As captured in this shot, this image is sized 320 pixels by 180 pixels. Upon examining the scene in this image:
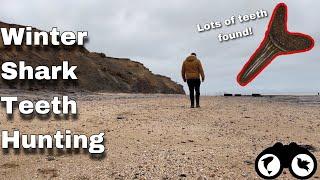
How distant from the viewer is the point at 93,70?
59.4 meters

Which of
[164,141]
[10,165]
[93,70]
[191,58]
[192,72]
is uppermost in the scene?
[93,70]

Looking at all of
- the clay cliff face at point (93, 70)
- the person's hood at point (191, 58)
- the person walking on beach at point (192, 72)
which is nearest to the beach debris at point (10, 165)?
the person walking on beach at point (192, 72)

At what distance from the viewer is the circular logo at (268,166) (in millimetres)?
10180

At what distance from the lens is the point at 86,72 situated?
58.2 metres

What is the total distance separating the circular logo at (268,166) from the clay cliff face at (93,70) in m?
34.0

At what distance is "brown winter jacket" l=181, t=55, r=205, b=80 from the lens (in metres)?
20.5

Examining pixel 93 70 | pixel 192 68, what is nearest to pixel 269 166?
pixel 192 68

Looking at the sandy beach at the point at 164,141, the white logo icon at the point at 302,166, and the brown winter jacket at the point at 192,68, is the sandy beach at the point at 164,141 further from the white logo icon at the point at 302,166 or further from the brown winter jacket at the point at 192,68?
the brown winter jacket at the point at 192,68

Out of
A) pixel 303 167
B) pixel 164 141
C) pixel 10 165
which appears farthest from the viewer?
pixel 164 141

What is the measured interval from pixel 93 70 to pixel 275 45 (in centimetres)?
4611

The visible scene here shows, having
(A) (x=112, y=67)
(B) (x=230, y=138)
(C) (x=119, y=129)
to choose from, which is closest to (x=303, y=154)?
(B) (x=230, y=138)

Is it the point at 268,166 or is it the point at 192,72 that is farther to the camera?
the point at 192,72

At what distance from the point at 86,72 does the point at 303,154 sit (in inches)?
1906

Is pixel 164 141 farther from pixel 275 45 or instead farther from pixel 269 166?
pixel 275 45
